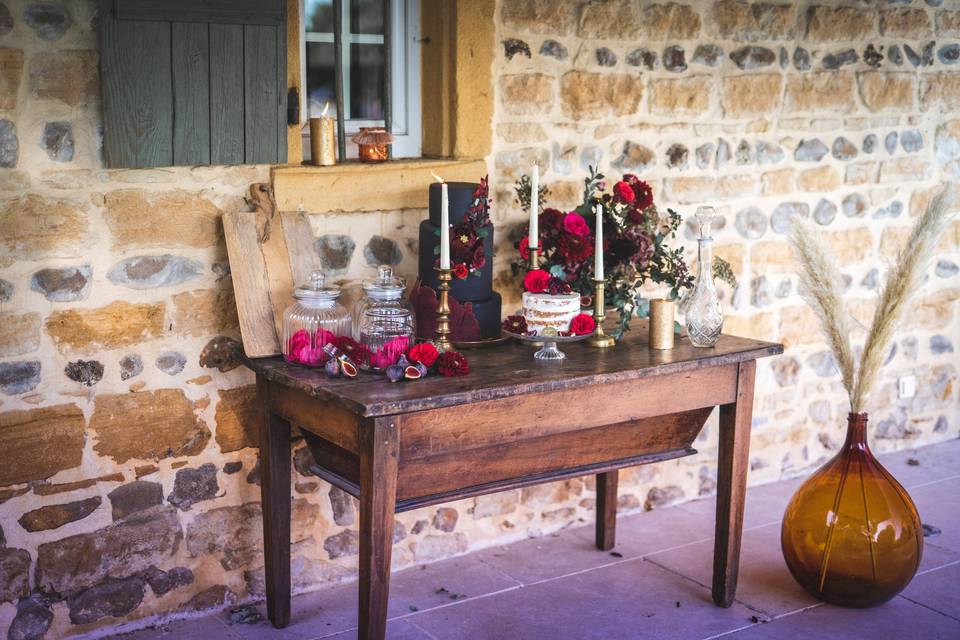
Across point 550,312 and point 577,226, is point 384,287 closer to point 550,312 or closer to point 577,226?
point 550,312

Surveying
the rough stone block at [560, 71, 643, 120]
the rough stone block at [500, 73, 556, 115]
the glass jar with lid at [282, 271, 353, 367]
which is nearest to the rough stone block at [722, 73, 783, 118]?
the rough stone block at [560, 71, 643, 120]

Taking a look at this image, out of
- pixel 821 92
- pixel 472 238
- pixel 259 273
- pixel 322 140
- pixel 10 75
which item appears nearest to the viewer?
pixel 10 75

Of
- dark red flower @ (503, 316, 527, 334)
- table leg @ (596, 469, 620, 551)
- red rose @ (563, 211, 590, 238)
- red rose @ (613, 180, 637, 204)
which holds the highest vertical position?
red rose @ (613, 180, 637, 204)

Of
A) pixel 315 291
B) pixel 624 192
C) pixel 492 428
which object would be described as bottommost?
pixel 492 428

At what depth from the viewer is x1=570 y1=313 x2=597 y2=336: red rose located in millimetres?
3334

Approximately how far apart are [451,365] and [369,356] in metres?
0.23

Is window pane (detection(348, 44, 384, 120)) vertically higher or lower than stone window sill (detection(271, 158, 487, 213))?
higher

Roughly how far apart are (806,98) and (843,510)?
71.8 inches

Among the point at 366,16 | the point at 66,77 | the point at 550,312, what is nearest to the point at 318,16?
the point at 366,16

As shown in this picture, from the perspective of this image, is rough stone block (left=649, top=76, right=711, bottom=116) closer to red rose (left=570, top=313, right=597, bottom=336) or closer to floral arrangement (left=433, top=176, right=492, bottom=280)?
floral arrangement (left=433, top=176, right=492, bottom=280)

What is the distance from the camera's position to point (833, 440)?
4988 millimetres

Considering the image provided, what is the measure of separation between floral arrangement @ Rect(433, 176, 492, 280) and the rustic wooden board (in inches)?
18.5

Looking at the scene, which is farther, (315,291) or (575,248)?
(575,248)

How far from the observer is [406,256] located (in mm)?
3715
